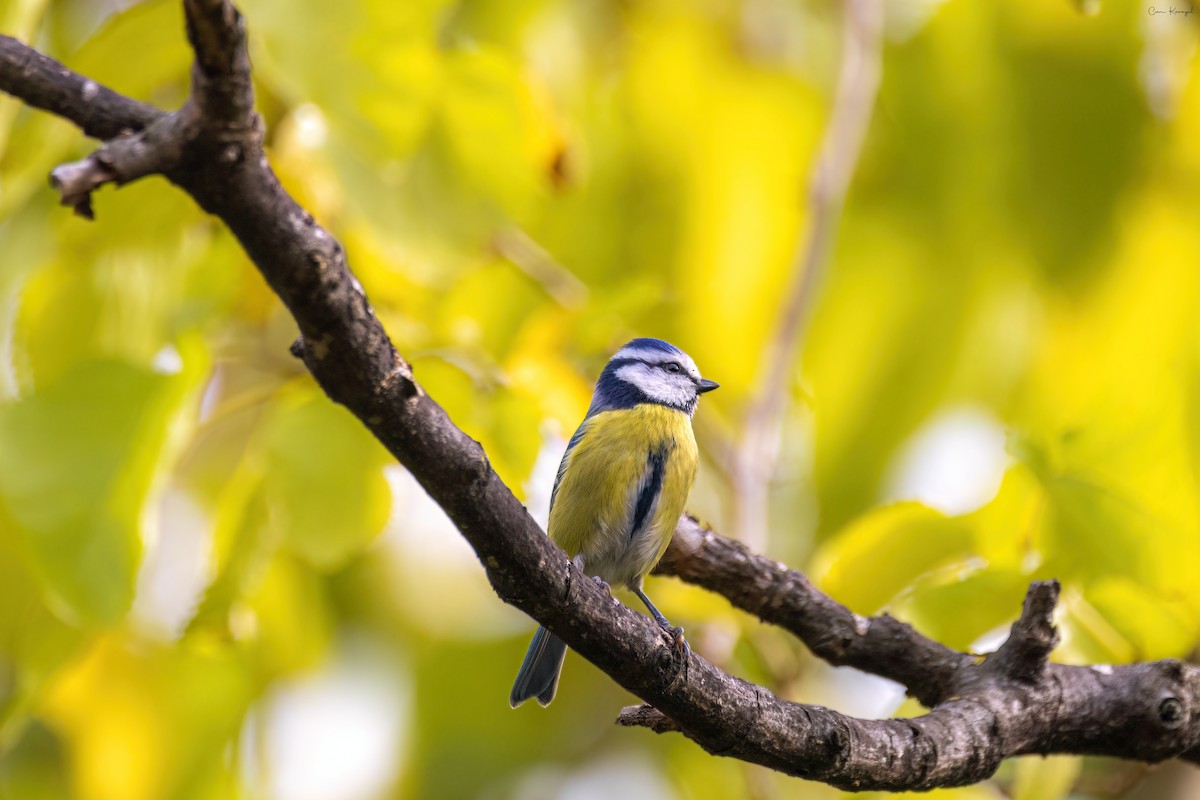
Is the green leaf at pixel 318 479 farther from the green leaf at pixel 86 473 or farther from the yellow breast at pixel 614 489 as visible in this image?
the yellow breast at pixel 614 489

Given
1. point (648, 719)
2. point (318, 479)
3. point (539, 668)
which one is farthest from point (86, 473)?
point (539, 668)

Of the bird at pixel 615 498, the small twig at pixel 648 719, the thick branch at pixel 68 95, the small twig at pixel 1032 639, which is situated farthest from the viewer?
the bird at pixel 615 498

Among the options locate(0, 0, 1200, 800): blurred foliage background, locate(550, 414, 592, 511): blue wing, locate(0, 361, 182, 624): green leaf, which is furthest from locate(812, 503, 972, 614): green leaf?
locate(0, 361, 182, 624): green leaf

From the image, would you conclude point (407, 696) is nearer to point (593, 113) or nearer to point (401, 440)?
point (593, 113)

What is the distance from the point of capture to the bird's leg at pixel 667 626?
169cm

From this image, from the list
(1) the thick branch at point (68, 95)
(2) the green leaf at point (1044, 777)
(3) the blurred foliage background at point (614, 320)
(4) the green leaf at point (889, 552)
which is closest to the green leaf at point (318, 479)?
(3) the blurred foliage background at point (614, 320)

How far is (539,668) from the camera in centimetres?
274

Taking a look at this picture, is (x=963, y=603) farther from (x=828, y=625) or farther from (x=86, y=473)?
(x=86, y=473)

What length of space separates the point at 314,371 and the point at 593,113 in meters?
2.05

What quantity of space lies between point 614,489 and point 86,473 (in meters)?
1.16

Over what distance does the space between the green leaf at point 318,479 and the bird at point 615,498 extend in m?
0.68

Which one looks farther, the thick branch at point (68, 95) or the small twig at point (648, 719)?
the small twig at point (648, 719)

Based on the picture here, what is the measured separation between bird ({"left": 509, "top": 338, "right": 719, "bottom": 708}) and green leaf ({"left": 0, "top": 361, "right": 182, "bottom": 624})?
39.3 inches

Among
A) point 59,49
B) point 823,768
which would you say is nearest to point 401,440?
point 823,768
